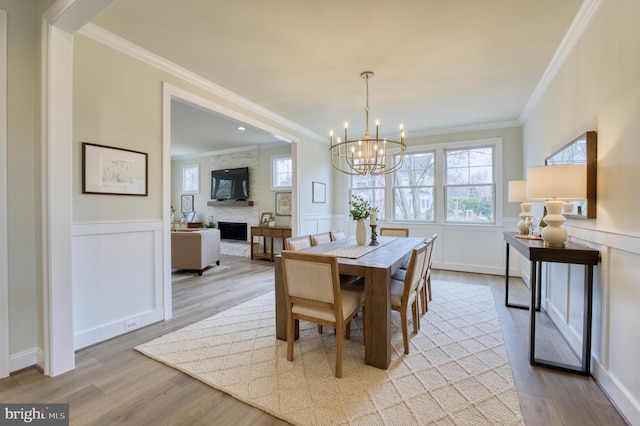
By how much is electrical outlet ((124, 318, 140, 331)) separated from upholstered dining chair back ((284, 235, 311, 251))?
1.60 metres

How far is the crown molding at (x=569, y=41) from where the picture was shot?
2.03m

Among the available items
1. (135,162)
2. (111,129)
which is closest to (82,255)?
(135,162)

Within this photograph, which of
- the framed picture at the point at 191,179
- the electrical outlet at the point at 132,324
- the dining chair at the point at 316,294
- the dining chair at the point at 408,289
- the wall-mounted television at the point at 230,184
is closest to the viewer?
the dining chair at the point at 316,294

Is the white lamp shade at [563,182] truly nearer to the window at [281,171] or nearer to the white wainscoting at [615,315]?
the white wainscoting at [615,315]

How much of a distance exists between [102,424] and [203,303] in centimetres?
197

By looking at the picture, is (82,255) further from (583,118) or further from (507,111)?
(507,111)

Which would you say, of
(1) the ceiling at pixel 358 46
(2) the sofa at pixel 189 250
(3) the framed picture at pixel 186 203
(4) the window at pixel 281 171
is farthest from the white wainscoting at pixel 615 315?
(3) the framed picture at pixel 186 203

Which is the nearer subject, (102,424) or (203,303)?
(102,424)

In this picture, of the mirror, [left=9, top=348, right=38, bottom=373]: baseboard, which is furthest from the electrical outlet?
the mirror

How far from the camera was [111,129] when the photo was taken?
250 centimetres

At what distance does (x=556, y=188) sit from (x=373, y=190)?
4017mm

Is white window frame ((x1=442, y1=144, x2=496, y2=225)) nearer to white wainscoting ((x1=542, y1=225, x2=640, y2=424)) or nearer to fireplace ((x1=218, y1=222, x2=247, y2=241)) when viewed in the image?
white wainscoting ((x1=542, y1=225, x2=640, y2=424))

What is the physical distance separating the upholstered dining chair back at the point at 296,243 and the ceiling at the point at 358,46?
1855 mm

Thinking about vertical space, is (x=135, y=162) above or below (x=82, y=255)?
above
